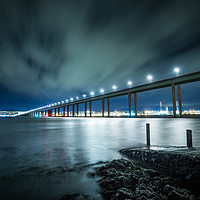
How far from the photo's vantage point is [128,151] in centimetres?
618

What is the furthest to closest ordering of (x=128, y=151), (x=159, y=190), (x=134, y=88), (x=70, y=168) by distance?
(x=134, y=88)
(x=128, y=151)
(x=70, y=168)
(x=159, y=190)

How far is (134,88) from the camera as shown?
66.0 meters

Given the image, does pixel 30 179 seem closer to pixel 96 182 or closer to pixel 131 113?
pixel 96 182

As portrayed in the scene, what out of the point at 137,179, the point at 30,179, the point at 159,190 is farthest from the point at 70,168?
the point at 159,190

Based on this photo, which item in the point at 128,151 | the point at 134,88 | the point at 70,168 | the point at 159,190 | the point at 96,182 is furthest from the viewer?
the point at 134,88

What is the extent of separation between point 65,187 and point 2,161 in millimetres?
3251

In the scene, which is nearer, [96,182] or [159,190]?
[159,190]

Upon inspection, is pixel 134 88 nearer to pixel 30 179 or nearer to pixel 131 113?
pixel 131 113

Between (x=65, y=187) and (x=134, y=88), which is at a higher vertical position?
(x=134, y=88)

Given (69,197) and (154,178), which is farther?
(154,178)

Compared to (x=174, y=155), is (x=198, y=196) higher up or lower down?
lower down

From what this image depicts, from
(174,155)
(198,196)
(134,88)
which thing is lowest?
(198,196)

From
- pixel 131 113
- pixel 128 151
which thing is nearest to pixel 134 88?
pixel 131 113

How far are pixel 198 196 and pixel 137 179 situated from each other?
1245 mm
